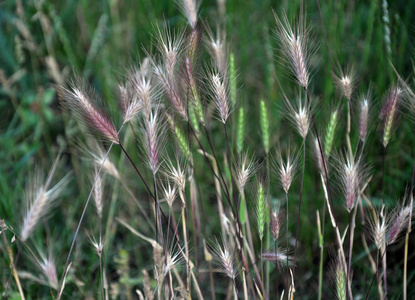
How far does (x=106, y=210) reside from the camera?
1700 millimetres

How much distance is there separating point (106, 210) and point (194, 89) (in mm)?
888

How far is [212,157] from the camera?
135cm

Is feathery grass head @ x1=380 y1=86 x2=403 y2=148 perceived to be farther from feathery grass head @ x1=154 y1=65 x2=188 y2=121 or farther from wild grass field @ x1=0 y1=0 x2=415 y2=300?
feathery grass head @ x1=154 y1=65 x2=188 y2=121

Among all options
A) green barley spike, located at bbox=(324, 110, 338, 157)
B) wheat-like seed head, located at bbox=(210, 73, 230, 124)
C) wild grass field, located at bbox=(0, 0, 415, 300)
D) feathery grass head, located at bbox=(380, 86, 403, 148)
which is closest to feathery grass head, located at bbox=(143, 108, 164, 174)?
wild grass field, located at bbox=(0, 0, 415, 300)

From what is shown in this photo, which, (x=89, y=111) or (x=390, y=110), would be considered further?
(x=390, y=110)

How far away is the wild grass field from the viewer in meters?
0.98

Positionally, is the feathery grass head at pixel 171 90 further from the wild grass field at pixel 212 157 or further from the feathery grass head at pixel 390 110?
the feathery grass head at pixel 390 110

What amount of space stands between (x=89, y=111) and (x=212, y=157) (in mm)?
515

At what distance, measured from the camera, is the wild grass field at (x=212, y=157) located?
0.98 m

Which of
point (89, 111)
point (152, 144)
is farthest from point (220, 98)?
point (89, 111)

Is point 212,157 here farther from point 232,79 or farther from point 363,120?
point 363,120

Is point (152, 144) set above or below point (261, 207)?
above

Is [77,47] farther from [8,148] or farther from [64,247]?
[64,247]

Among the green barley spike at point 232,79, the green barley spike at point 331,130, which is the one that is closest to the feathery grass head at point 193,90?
the green barley spike at point 232,79
